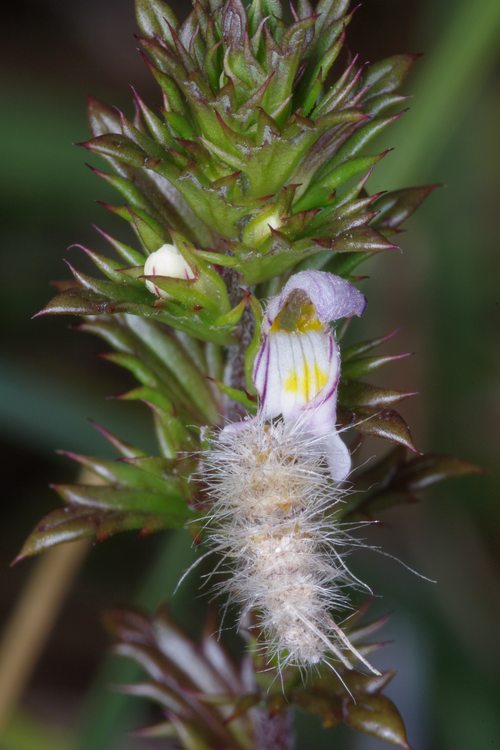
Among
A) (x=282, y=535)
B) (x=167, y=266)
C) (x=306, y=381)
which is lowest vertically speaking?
(x=282, y=535)

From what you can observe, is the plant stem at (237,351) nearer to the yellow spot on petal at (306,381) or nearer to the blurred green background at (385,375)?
the yellow spot on petal at (306,381)

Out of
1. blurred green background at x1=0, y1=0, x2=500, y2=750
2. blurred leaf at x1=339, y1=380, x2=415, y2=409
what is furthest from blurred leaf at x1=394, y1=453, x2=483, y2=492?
blurred green background at x1=0, y1=0, x2=500, y2=750

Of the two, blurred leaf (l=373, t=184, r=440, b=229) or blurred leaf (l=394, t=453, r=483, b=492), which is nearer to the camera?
blurred leaf (l=373, t=184, r=440, b=229)

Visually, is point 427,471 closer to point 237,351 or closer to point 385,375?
point 237,351

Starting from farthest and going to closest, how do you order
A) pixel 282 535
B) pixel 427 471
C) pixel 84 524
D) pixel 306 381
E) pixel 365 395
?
pixel 427 471 < pixel 84 524 < pixel 365 395 < pixel 306 381 < pixel 282 535

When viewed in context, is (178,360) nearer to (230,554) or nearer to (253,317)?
(253,317)

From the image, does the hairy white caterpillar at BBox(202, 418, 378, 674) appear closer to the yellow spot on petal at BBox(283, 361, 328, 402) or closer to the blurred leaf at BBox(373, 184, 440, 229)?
the yellow spot on petal at BBox(283, 361, 328, 402)

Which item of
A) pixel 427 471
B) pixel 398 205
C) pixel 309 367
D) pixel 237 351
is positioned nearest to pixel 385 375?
pixel 427 471
